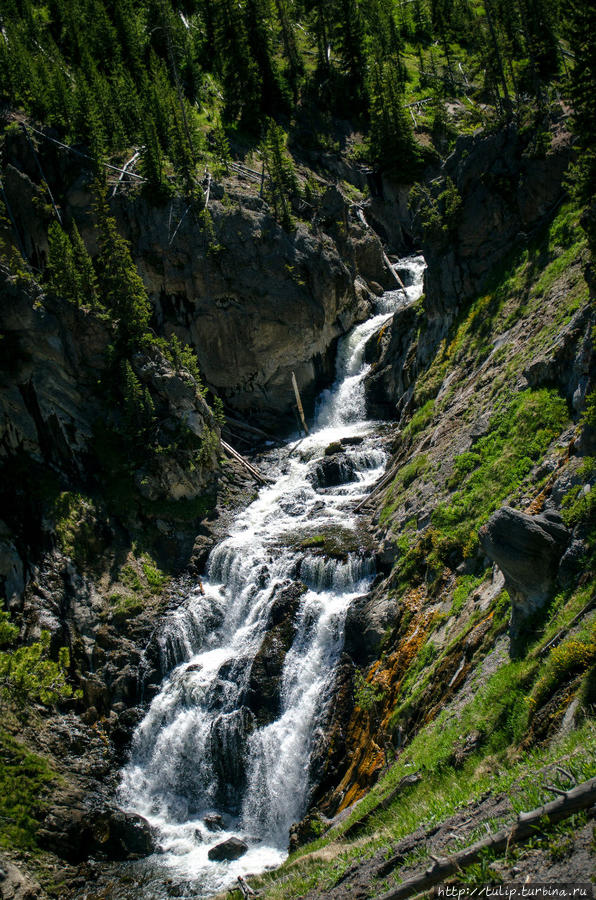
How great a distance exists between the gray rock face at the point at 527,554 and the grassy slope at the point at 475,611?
1.67 feet

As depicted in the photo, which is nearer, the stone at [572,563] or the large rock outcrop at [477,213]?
the stone at [572,563]

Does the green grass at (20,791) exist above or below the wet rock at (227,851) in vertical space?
above

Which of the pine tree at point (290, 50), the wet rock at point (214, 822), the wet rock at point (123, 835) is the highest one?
the pine tree at point (290, 50)

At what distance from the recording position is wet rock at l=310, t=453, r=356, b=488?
118 feet

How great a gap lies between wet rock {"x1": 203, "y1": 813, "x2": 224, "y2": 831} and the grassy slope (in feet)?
23.1

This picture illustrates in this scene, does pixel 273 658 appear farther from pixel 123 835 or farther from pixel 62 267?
pixel 62 267

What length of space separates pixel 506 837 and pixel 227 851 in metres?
17.3

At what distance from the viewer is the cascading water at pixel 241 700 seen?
20.9 metres

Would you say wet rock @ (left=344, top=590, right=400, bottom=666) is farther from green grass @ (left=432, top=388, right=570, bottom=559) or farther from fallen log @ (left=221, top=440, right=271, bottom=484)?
fallen log @ (left=221, top=440, right=271, bottom=484)

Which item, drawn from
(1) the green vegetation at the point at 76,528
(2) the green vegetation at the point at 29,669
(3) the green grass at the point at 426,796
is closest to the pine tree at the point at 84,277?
(1) the green vegetation at the point at 76,528

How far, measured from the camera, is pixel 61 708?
85.8ft

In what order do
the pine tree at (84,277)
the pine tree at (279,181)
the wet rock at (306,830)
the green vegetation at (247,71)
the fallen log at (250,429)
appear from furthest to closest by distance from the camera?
1. the pine tree at (279,181)
2. the green vegetation at (247,71)
3. the fallen log at (250,429)
4. the pine tree at (84,277)
5. the wet rock at (306,830)

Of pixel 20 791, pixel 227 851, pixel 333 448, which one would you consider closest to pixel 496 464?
pixel 227 851

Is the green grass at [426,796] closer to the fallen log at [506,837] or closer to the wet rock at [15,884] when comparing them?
the fallen log at [506,837]
